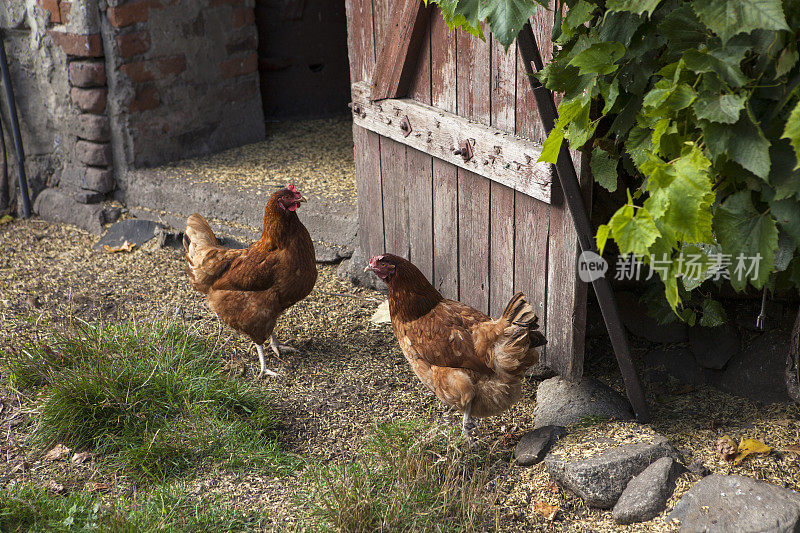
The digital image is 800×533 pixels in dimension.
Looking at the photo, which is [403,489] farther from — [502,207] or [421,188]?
[421,188]

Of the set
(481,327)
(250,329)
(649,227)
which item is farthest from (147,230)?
(649,227)

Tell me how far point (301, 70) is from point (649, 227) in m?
5.53

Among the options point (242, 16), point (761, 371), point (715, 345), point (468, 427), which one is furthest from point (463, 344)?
point (242, 16)

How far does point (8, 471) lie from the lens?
3.04m

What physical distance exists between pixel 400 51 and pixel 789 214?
92.9 inches

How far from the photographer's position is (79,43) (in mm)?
5125

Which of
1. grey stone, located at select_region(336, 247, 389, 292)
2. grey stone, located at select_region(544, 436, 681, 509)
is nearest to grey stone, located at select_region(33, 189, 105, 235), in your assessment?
grey stone, located at select_region(336, 247, 389, 292)

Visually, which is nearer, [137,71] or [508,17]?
[508,17]

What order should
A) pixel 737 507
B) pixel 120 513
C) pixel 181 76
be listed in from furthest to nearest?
pixel 181 76 < pixel 120 513 < pixel 737 507

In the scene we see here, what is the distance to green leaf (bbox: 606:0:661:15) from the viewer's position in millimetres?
1823

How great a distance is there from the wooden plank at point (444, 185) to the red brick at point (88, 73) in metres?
2.74

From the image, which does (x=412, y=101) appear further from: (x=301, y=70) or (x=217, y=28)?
(x=301, y=70)

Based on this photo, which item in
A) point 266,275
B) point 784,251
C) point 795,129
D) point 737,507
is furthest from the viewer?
point 266,275

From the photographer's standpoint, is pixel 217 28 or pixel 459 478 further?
pixel 217 28
